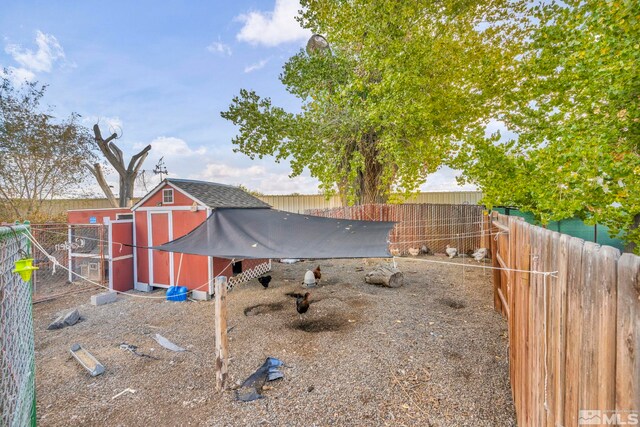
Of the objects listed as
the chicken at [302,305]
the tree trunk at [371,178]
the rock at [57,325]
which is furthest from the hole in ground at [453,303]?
the rock at [57,325]

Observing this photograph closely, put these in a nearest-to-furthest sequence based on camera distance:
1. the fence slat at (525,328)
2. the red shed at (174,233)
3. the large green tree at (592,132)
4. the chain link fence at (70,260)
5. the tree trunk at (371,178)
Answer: the fence slat at (525,328) → the large green tree at (592,132) → the red shed at (174,233) → the chain link fence at (70,260) → the tree trunk at (371,178)

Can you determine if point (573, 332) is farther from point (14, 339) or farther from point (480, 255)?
point (480, 255)

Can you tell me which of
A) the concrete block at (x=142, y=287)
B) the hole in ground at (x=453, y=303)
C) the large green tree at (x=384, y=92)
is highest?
the large green tree at (x=384, y=92)

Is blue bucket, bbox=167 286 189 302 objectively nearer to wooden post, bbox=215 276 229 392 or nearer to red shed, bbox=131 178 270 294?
red shed, bbox=131 178 270 294

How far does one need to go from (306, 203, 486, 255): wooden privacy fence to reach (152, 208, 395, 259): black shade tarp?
5220 millimetres

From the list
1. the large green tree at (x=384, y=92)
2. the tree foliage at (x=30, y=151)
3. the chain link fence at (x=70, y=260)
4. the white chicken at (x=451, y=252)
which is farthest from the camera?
the white chicken at (x=451, y=252)

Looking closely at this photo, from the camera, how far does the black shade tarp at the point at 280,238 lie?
4.22 m

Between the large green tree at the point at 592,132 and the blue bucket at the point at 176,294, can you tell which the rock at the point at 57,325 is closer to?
the blue bucket at the point at 176,294

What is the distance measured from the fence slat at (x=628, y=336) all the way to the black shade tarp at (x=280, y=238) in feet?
9.20

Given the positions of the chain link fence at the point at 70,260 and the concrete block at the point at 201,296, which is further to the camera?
the chain link fence at the point at 70,260

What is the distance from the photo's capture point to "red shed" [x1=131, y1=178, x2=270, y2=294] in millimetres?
6516

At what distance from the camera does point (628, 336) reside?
2.62ft

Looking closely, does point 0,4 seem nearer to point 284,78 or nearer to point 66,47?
point 66,47

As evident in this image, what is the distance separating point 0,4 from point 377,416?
36.5ft
